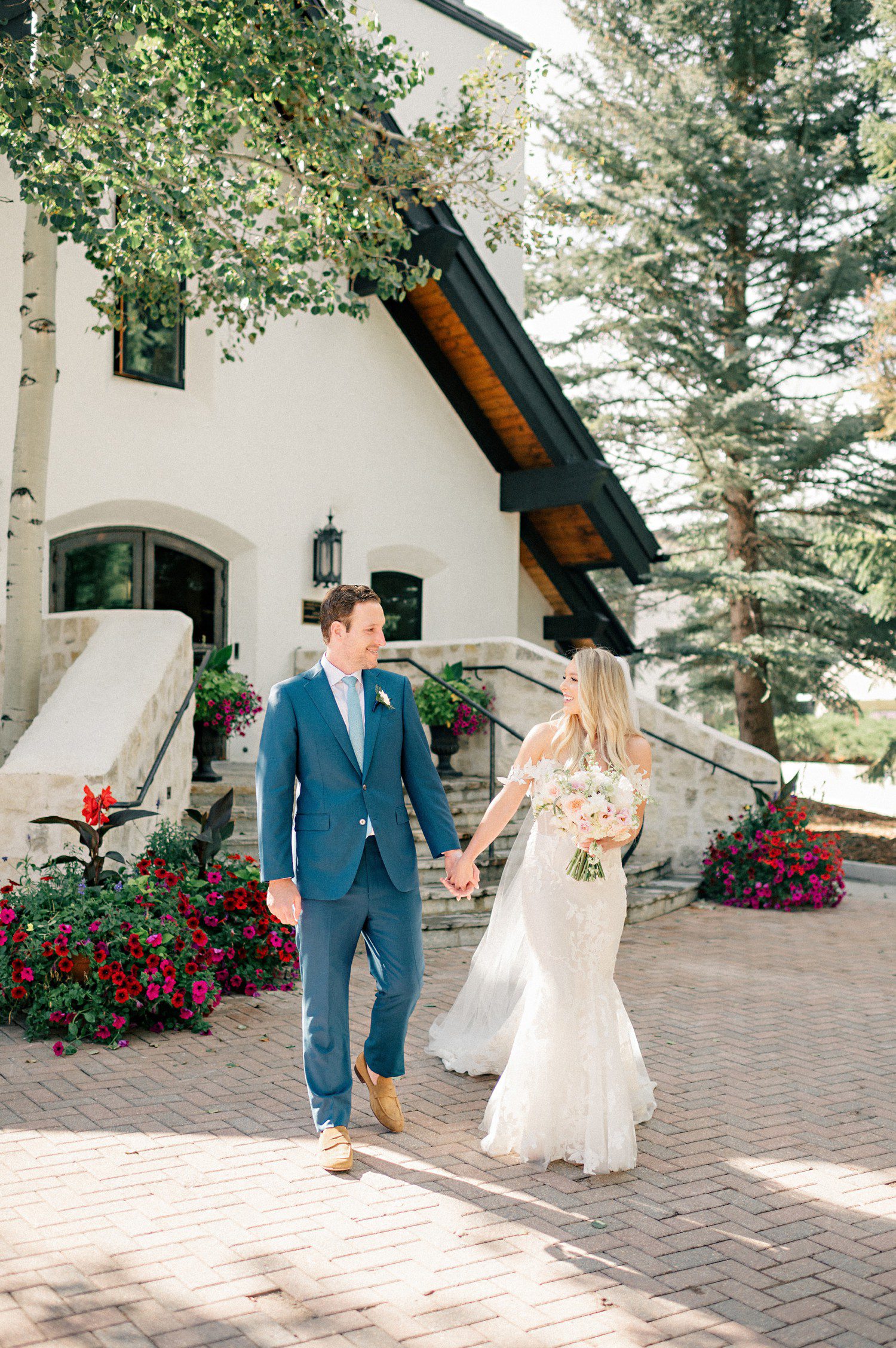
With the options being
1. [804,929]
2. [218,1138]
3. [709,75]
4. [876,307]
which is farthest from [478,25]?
[218,1138]

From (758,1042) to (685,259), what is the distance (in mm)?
12149

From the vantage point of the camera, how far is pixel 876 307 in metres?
12.1

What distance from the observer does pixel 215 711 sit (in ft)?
31.8

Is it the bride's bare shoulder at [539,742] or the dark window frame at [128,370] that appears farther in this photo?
the dark window frame at [128,370]

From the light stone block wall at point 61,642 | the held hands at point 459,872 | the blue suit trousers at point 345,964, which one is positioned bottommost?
the blue suit trousers at point 345,964

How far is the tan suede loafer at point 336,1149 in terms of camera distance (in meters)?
3.91

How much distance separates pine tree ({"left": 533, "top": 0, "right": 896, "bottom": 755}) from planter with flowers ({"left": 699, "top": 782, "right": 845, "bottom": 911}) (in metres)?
4.28

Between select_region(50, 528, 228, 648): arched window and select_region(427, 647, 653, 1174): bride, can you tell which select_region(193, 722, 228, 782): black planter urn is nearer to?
select_region(50, 528, 228, 648): arched window

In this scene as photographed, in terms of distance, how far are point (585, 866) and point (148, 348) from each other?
804 centimetres

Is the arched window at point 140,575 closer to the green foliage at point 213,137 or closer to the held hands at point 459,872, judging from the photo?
the green foliage at point 213,137

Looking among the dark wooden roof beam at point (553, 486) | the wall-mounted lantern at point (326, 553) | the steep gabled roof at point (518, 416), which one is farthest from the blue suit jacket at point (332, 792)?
the dark wooden roof beam at point (553, 486)

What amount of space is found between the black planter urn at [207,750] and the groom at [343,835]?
18.4 feet

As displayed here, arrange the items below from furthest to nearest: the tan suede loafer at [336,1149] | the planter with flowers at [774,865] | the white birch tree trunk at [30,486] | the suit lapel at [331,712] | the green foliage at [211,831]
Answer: the planter with flowers at [774,865] → the white birch tree trunk at [30,486] → the green foliage at [211,831] → the suit lapel at [331,712] → the tan suede loafer at [336,1149]

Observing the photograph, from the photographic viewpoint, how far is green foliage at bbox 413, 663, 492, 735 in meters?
10.2
